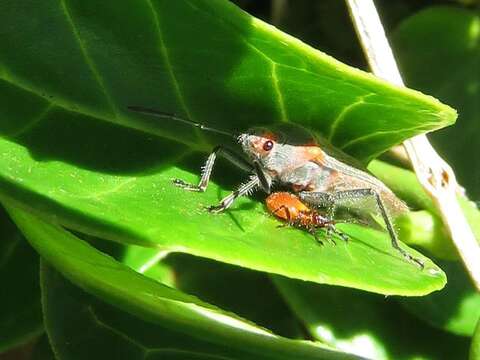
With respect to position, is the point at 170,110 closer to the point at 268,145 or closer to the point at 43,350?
the point at 268,145

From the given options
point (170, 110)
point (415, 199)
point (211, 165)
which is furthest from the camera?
point (415, 199)

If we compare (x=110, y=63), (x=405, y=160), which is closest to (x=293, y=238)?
(x=110, y=63)

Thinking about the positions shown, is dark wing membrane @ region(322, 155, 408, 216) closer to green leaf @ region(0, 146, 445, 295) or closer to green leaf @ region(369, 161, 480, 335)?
green leaf @ region(369, 161, 480, 335)

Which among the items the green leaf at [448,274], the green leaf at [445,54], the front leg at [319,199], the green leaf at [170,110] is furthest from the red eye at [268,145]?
the green leaf at [445,54]

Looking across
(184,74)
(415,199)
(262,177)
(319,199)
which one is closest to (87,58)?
(184,74)

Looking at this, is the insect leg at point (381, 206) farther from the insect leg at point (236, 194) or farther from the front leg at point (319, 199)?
the insect leg at point (236, 194)

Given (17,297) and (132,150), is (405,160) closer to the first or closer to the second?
(132,150)

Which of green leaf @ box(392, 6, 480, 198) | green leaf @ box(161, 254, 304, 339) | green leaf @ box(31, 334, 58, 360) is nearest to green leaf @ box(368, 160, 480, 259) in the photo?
green leaf @ box(161, 254, 304, 339)
